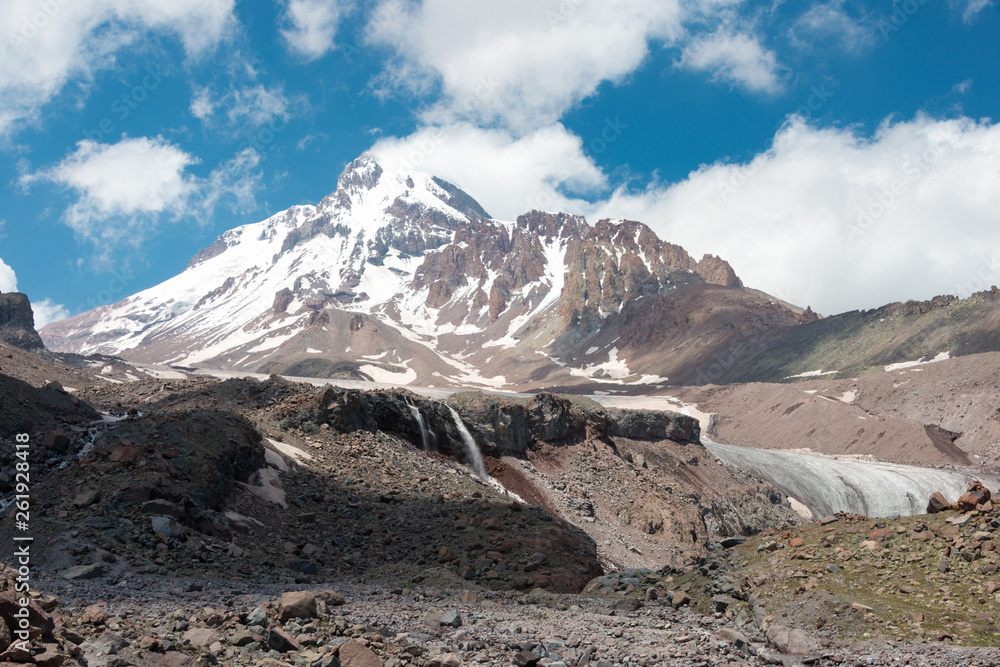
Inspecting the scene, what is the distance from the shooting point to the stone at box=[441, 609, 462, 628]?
12.0 meters

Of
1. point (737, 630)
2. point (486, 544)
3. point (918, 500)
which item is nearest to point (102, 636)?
point (737, 630)

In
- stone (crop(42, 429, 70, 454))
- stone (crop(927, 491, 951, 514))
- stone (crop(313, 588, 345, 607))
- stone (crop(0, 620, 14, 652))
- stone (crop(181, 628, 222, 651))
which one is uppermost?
stone (crop(927, 491, 951, 514))

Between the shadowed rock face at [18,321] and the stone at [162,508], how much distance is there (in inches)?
4059

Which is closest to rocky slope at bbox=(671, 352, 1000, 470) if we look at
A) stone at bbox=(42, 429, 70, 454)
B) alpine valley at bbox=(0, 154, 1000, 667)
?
alpine valley at bbox=(0, 154, 1000, 667)

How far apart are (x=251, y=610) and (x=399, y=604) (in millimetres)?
4025

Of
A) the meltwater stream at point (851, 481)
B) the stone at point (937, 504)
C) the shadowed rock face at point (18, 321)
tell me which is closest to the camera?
the stone at point (937, 504)

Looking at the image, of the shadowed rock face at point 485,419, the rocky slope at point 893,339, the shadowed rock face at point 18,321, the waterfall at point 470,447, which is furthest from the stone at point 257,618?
the rocky slope at point 893,339

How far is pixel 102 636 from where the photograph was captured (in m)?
8.53

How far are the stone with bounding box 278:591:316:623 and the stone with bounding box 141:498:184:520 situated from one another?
787cm

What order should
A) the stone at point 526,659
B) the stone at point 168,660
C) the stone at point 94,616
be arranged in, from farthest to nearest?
the stone at point 526,659, the stone at point 94,616, the stone at point 168,660

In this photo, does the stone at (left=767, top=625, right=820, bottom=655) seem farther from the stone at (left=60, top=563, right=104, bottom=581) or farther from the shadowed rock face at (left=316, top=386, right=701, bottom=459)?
the shadowed rock face at (left=316, top=386, right=701, bottom=459)

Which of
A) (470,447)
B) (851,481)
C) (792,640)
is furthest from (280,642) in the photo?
(851,481)

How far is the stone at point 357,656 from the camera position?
9.23 metres

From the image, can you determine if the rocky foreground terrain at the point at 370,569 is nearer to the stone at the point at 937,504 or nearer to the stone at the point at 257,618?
the stone at the point at 257,618
